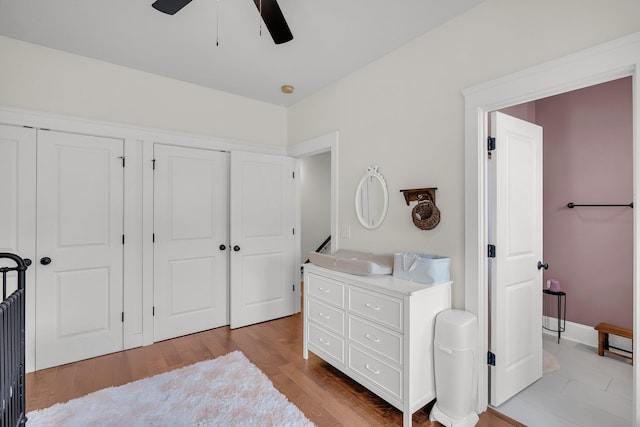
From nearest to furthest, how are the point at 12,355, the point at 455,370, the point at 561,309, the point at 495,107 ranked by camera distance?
the point at 12,355
the point at 455,370
the point at 495,107
the point at 561,309

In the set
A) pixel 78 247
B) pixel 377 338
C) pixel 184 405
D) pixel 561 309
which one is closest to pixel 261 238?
pixel 78 247

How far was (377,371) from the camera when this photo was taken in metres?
2.06

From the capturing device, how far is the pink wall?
2826 millimetres

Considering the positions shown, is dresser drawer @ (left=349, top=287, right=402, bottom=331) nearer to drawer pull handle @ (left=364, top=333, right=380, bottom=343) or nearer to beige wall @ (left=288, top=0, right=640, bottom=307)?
drawer pull handle @ (left=364, top=333, right=380, bottom=343)

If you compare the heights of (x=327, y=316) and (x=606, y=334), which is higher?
(x=327, y=316)

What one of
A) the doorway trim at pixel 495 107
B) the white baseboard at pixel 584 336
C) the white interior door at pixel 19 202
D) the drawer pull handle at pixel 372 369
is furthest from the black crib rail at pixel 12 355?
the white baseboard at pixel 584 336

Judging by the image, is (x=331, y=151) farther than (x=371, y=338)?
Yes

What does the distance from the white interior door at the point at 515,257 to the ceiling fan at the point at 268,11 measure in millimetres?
1431

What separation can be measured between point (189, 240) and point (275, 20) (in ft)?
7.71

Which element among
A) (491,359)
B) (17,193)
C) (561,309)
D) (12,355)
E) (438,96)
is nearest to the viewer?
(12,355)

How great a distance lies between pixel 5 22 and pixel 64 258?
1799 mm

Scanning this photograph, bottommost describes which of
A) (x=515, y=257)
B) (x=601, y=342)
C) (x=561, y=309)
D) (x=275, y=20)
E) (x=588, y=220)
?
(x=601, y=342)

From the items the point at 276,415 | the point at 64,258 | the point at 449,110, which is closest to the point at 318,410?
the point at 276,415

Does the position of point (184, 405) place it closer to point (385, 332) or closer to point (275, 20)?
point (385, 332)
